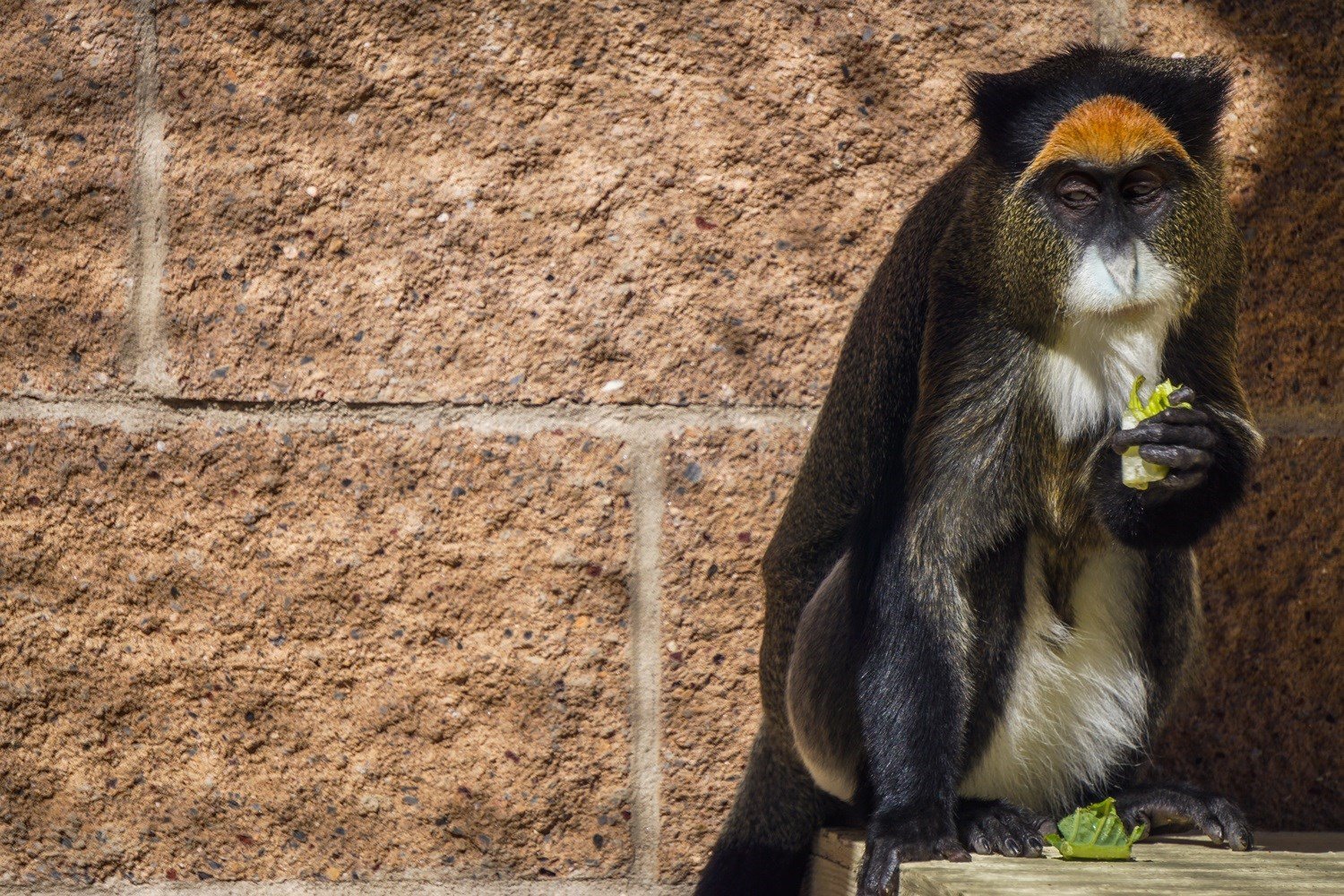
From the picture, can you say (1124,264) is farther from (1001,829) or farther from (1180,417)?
(1001,829)

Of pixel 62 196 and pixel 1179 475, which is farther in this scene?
pixel 62 196

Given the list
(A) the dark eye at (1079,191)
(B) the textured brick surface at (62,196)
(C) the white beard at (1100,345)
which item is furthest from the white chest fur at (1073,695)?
(B) the textured brick surface at (62,196)

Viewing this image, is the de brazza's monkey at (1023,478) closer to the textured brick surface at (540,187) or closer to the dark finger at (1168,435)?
the dark finger at (1168,435)

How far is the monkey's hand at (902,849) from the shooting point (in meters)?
1.93

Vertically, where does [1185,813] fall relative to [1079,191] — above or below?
below

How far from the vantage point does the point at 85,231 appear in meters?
2.32

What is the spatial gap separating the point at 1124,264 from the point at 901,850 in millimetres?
836

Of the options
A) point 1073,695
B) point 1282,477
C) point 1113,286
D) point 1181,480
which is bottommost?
point 1073,695

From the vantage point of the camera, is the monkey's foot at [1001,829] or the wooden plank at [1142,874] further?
the monkey's foot at [1001,829]

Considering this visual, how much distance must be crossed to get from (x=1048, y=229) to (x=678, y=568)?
80cm

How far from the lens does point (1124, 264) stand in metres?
1.93

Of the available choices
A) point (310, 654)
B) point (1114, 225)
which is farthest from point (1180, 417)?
point (310, 654)

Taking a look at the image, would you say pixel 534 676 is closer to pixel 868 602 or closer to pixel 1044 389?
pixel 868 602

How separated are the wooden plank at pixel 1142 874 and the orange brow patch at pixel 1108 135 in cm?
93
